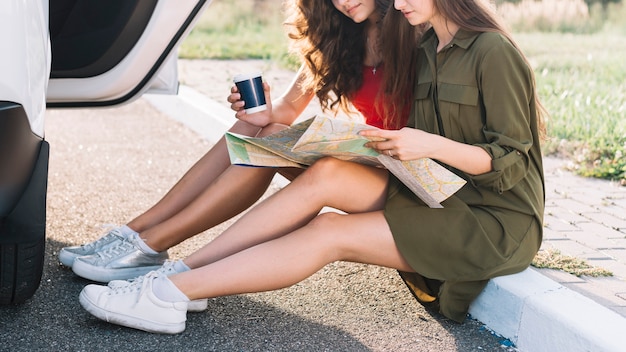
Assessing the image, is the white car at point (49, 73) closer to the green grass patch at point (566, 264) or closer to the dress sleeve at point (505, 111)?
the dress sleeve at point (505, 111)

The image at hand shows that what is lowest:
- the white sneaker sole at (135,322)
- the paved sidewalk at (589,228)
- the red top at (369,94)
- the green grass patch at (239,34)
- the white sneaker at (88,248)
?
the green grass patch at (239,34)

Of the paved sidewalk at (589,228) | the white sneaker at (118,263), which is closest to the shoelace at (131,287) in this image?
the white sneaker at (118,263)

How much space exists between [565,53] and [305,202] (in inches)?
252

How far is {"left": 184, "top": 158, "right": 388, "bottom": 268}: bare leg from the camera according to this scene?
2.95m

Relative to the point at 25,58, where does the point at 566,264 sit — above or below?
below

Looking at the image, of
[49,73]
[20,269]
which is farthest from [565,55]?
[20,269]

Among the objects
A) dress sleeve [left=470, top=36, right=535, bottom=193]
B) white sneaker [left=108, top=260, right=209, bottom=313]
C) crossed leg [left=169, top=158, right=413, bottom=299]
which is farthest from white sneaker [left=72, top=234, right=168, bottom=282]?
dress sleeve [left=470, top=36, right=535, bottom=193]

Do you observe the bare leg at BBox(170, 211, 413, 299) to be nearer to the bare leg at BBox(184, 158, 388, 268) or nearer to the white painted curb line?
the bare leg at BBox(184, 158, 388, 268)

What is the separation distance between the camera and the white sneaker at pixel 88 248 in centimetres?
350

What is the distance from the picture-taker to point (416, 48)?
10.6 feet

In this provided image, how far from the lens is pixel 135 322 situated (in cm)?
292

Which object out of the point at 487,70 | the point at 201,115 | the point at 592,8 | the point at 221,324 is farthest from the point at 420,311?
the point at 592,8

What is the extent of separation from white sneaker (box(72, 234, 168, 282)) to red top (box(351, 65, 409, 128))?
0.88 meters

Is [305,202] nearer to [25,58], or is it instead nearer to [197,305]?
[197,305]
